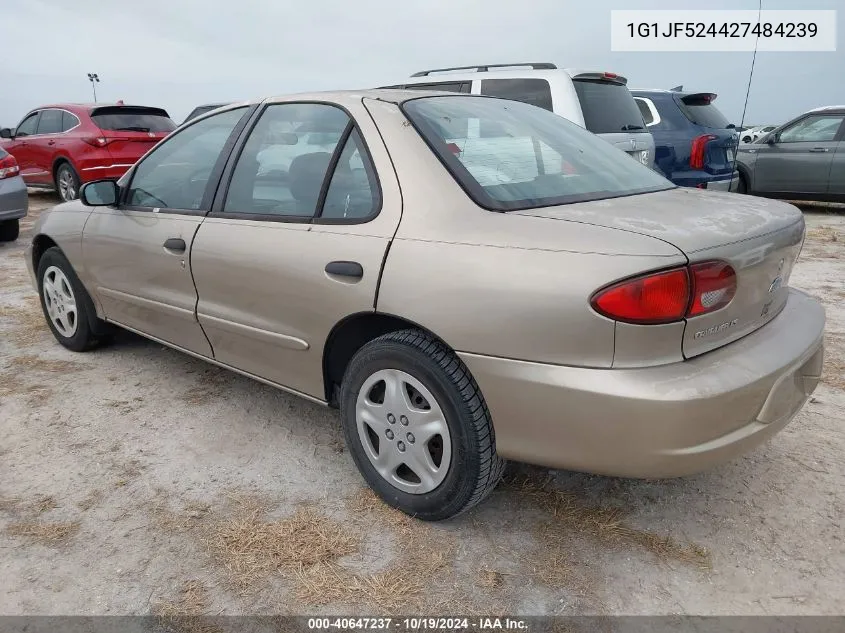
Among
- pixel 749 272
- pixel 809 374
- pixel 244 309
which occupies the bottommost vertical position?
pixel 809 374

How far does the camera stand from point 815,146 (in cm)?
943

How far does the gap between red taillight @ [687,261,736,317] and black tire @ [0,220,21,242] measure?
8405 millimetres

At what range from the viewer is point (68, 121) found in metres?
10.3

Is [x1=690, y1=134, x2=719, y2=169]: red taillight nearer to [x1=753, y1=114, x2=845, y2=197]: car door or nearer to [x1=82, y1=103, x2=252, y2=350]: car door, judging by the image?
[x1=753, y1=114, x2=845, y2=197]: car door

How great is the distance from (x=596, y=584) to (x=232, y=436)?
1690 mm

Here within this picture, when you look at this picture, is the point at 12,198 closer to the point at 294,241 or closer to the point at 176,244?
the point at 176,244

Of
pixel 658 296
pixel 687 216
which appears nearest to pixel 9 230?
pixel 687 216

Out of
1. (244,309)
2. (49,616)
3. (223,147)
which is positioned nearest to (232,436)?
(244,309)

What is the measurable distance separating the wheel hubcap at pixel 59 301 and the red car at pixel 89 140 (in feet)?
21.4

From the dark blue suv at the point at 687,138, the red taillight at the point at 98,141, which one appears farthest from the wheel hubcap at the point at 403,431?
the red taillight at the point at 98,141

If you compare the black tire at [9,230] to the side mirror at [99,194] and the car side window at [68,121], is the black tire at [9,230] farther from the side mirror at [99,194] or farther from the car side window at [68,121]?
the side mirror at [99,194]

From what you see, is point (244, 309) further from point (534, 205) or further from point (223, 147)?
point (534, 205)

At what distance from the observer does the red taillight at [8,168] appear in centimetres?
742

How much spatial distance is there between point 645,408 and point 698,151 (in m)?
6.91
